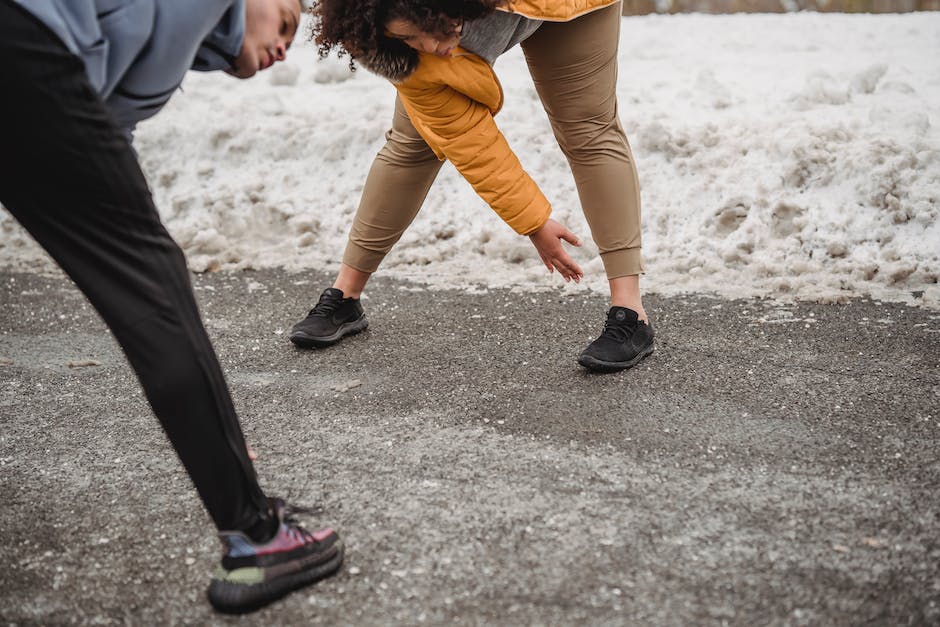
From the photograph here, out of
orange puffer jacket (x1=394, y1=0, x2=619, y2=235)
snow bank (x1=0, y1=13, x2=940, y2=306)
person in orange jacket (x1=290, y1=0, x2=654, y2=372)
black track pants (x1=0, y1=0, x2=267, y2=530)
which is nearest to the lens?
black track pants (x1=0, y1=0, x2=267, y2=530)

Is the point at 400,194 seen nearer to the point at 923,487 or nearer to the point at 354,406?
the point at 354,406

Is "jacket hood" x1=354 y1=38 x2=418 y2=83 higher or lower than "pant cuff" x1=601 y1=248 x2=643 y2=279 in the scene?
higher

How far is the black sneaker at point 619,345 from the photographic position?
129 inches

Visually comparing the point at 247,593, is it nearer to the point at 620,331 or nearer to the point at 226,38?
the point at 226,38

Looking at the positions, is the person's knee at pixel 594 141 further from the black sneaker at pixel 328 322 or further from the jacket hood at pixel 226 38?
the jacket hood at pixel 226 38

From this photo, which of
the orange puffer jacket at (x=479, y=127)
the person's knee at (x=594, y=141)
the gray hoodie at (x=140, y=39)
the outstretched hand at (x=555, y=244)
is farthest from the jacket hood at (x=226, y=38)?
the person's knee at (x=594, y=141)

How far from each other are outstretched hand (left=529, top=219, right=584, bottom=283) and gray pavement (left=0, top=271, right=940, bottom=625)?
448mm

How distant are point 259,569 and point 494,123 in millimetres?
1666

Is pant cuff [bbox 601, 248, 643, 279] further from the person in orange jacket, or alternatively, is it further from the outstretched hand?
the outstretched hand

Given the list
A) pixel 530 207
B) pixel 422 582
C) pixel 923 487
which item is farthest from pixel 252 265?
pixel 923 487

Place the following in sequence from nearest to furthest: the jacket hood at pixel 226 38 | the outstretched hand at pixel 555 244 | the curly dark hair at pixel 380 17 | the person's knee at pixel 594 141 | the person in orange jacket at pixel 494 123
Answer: the jacket hood at pixel 226 38, the curly dark hair at pixel 380 17, the person in orange jacket at pixel 494 123, the outstretched hand at pixel 555 244, the person's knee at pixel 594 141

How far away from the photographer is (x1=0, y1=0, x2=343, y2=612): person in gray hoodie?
1.59 metres

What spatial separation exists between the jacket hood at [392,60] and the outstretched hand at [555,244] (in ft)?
2.27

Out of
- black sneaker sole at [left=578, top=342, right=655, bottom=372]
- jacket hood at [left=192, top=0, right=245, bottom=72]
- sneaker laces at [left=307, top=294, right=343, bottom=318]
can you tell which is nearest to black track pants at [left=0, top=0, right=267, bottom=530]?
jacket hood at [left=192, top=0, right=245, bottom=72]
